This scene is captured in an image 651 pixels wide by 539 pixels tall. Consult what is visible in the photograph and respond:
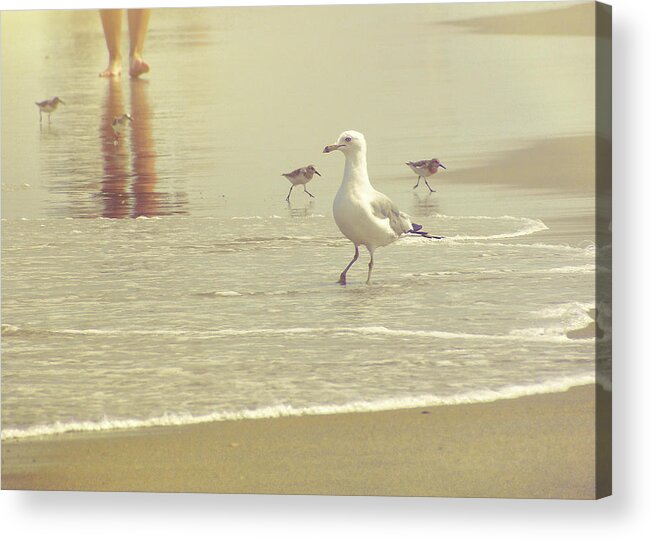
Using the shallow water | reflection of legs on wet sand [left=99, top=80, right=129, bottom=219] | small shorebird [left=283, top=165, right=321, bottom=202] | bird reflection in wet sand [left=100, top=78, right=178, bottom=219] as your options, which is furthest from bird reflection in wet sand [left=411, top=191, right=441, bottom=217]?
reflection of legs on wet sand [left=99, top=80, right=129, bottom=219]

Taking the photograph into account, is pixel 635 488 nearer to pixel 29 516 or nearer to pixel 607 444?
pixel 607 444

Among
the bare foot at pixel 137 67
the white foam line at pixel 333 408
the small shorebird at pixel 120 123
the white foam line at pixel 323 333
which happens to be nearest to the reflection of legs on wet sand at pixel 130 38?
the bare foot at pixel 137 67

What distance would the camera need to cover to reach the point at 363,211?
4961mm

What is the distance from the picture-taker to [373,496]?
4766mm

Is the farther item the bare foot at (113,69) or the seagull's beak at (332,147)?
the bare foot at (113,69)

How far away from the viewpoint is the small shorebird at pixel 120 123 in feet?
16.7

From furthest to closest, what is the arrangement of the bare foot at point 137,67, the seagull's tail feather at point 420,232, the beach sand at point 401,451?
the bare foot at point 137,67
the seagull's tail feather at point 420,232
the beach sand at point 401,451

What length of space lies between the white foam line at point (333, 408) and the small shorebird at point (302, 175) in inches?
29.2

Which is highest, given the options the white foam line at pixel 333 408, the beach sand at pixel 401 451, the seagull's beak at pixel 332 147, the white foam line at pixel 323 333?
the seagull's beak at pixel 332 147

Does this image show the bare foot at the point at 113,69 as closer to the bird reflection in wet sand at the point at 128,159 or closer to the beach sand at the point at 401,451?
the bird reflection in wet sand at the point at 128,159

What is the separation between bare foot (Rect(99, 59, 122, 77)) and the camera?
5.07 meters

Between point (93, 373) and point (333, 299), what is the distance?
84cm

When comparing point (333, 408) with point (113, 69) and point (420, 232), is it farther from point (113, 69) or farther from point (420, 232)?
point (113, 69)

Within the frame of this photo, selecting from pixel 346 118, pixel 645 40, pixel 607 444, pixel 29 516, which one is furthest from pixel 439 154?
pixel 29 516
